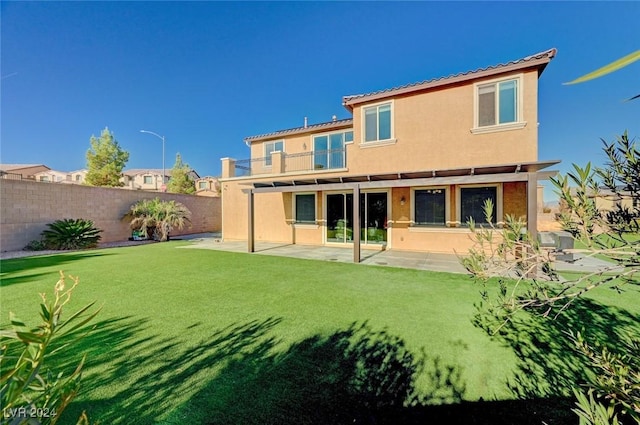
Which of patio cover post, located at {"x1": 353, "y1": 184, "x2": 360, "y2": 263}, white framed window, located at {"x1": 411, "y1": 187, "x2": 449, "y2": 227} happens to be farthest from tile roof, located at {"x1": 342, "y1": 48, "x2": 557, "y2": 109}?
patio cover post, located at {"x1": 353, "y1": 184, "x2": 360, "y2": 263}

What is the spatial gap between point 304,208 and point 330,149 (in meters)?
3.93

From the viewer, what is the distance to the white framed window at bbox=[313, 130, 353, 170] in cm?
1499

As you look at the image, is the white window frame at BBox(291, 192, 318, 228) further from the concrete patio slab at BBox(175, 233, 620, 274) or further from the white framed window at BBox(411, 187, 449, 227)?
the white framed window at BBox(411, 187, 449, 227)

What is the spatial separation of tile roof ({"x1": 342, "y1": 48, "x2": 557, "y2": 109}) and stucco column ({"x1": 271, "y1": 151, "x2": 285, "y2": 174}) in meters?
5.16

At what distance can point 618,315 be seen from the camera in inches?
203

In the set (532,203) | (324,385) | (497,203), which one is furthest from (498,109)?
(324,385)

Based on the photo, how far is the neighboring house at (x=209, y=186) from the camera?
38750 mm

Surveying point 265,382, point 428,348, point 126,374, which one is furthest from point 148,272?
point 428,348

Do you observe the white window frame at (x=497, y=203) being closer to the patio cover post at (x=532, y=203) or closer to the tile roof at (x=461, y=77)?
the patio cover post at (x=532, y=203)

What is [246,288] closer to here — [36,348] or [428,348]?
[428,348]

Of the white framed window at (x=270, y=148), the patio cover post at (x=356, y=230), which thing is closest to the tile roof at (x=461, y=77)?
the patio cover post at (x=356, y=230)

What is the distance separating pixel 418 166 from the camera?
1181 cm

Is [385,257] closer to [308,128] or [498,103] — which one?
[498,103]

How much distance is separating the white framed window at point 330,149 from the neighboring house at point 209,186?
81.4 ft
